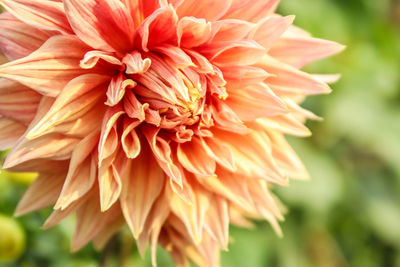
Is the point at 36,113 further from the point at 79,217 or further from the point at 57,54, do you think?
the point at 79,217

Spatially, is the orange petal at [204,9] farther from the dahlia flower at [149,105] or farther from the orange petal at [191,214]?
the orange petal at [191,214]

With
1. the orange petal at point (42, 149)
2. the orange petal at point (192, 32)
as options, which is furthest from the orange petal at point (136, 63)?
the orange petal at point (42, 149)

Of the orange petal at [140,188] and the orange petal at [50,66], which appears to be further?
the orange petal at [140,188]

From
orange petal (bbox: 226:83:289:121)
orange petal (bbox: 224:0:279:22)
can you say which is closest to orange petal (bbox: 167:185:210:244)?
orange petal (bbox: 226:83:289:121)

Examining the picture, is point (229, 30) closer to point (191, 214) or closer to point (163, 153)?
point (163, 153)

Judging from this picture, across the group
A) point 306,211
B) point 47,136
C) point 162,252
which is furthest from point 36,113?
point 306,211

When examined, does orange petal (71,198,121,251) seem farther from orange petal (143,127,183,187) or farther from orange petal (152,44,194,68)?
orange petal (152,44,194,68)

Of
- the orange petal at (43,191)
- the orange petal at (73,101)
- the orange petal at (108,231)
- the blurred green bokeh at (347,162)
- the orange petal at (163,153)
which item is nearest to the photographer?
the orange petal at (73,101)
